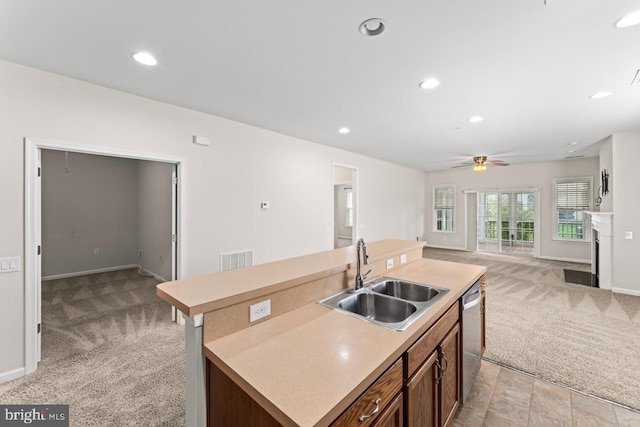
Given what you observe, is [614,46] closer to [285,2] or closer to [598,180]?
[285,2]

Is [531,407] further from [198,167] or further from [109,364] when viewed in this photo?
[198,167]

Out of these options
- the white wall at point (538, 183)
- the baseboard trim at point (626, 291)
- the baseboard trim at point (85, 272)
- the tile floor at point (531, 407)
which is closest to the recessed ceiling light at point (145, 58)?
the tile floor at point (531, 407)

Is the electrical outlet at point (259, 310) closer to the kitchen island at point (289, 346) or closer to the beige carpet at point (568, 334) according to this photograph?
the kitchen island at point (289, 346)

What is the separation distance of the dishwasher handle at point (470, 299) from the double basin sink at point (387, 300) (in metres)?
0.19

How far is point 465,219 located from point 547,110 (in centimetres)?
556

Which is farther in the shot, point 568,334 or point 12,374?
point 568,334

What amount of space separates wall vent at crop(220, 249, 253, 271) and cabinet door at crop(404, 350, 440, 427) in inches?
116

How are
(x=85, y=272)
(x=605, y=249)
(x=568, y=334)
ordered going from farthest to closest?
(x=85, y=272), (x=605, y=249), (x=568, y=334)

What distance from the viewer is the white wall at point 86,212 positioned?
531cm

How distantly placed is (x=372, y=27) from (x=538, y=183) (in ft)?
25.5

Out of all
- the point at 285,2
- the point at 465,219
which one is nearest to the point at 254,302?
→ the point at 285,2

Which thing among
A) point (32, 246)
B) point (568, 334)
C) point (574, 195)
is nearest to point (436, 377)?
point (568, 334)

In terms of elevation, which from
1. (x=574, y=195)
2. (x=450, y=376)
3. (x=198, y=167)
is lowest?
(x=450, y=376)

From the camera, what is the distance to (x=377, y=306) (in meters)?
1.85
